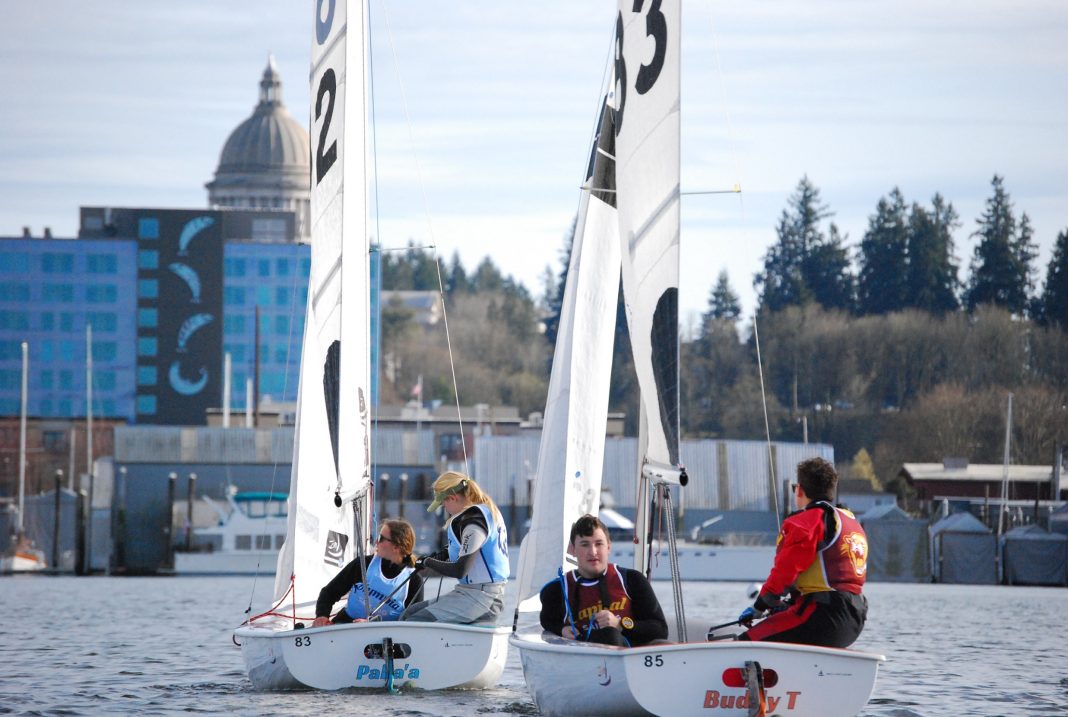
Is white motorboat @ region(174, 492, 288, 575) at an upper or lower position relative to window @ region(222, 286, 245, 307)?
lower

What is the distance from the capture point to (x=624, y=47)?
16812 millimetres

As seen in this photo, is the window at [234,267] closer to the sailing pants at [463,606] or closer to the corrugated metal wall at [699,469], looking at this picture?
the corrugated metal wall at [699,469]

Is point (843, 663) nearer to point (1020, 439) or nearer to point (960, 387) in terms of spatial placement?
point (1020, 439)

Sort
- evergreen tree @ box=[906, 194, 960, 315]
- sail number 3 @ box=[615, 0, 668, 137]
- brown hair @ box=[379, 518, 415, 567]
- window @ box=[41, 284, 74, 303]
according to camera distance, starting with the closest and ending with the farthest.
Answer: sail number 3 @ box=[615, 0, 668, 137] < brown hair @ box=[379, 518, 415, 567] < window @ box=[41, 284, 74, 303] < evergreen tree @ box=[906, 194, 960, 315]

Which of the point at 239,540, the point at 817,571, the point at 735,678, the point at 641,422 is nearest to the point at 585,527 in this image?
the point at 735,678

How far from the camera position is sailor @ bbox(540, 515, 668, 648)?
13.9 meters

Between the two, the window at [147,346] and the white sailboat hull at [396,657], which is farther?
the window at [147,346]

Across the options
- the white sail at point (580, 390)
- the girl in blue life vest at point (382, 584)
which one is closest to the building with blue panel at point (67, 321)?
the white sail at point (580, 390)

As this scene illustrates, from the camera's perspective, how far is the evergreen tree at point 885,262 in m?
126

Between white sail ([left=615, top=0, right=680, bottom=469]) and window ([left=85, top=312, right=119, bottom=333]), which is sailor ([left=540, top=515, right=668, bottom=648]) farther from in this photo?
window ([left=85, top=312, right=119, bottom=333])

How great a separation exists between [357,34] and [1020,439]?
77.8 m

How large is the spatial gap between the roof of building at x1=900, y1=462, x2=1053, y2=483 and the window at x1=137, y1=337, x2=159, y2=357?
47.1 metres

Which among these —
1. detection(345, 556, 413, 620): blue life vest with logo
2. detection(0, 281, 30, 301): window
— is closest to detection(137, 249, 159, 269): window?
detection(0, 281, 30, 301): window

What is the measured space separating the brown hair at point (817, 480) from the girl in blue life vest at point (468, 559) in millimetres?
3957
